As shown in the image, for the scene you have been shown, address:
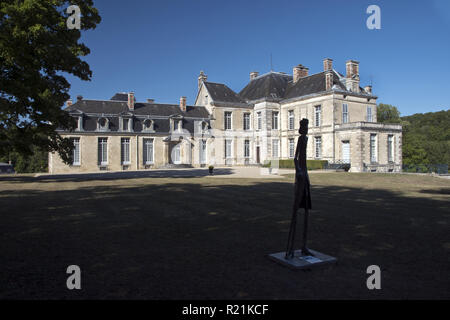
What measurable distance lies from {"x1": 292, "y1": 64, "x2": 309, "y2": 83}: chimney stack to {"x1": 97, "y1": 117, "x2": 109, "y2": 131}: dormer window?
69.1 feet

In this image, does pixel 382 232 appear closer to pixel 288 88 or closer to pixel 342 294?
pixel 342 294

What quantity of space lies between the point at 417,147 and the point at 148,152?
114 ft

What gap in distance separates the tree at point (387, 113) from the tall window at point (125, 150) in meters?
37.8

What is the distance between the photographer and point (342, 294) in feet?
11.6

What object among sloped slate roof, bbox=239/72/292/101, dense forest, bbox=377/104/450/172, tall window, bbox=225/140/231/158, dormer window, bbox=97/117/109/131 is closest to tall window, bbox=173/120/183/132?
tall window, bbox=225/140/231/158

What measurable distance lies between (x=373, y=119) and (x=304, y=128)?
33.0 m

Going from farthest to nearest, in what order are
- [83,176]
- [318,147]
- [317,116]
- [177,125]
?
[177,125]
[318,147]
[317,116]
[83,176]

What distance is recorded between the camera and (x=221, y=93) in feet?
128

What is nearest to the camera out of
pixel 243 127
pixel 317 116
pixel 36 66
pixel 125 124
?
pixel 36 66

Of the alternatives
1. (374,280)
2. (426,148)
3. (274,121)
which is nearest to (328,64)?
(274,121)

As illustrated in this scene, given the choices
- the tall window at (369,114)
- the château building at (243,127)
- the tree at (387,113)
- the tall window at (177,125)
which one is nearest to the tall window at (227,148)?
the château building at (243,127)

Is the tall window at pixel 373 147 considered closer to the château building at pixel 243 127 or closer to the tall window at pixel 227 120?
the château building at pixel 243 127

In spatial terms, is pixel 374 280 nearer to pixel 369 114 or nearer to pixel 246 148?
pixel 369 114
